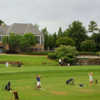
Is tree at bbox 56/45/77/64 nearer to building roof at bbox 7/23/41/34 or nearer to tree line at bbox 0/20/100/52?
tree line at bbox 0/20/100/52

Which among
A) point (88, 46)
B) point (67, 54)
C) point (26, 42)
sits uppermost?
point (26, 42)

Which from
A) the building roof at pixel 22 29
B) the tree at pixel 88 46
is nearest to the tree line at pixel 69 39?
the tree at pixel 88 46

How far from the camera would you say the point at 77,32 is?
8588 centimetres

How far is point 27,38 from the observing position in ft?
227

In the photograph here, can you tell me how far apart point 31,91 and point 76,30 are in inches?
2770

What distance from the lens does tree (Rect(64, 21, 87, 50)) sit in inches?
3388

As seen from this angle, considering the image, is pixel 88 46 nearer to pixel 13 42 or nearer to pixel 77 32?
pixel 77 32

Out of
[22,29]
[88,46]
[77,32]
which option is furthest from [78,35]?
[22,29]

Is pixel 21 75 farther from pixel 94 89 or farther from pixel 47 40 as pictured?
pixel 47 40

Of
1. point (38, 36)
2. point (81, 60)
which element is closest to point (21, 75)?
point (81, 60)

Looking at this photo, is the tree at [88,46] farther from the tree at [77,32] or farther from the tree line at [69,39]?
the tree at [77,32]

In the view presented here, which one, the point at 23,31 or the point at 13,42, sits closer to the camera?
the point at 13,42

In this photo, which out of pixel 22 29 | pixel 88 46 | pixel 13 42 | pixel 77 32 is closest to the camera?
pixel 13 42

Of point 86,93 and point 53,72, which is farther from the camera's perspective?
point 53,72
